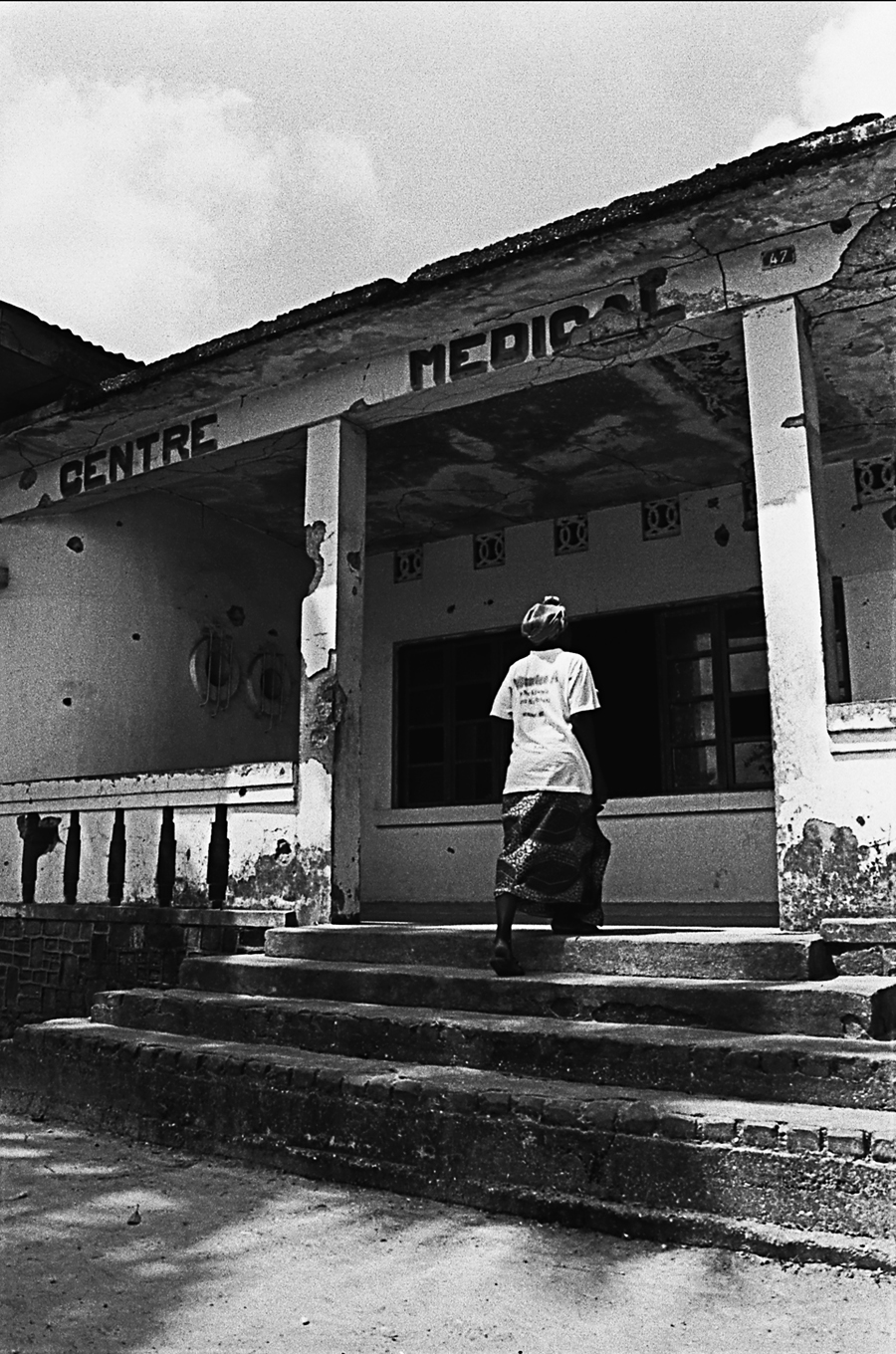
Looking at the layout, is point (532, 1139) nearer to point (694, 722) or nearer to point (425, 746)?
point (694, 722)

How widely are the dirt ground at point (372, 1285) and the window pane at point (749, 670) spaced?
16.0 ft

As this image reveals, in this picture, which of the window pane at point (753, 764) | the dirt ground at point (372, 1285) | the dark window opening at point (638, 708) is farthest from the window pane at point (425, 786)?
the dirt ground at point (372, 1285)

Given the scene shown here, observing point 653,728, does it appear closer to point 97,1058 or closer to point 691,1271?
point 97,1058

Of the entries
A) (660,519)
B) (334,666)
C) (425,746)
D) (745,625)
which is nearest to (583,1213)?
(334,666)

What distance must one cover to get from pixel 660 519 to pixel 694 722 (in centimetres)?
153

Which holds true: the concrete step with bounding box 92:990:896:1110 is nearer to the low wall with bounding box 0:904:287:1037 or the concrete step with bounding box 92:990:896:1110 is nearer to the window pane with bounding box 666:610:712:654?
the low wall with bounding box 0:904:287:1037

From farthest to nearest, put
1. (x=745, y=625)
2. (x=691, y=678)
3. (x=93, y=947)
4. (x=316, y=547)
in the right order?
1. (x=691, y=678)
2. (x=745, y=625)
3. (x=93, y=947)
4. (x=316, y=547)

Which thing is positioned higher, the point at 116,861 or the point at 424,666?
the point at 424,666

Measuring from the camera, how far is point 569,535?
27.9ft

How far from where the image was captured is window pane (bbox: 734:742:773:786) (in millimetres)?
7418

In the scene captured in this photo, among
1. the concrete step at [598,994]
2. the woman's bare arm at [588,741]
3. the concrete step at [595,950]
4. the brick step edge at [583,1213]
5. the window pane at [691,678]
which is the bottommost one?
the brick step edge at [583,1213]

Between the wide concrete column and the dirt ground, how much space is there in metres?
2.38

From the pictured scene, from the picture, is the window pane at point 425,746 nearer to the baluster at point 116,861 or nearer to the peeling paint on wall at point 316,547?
the baluster at point 116,861

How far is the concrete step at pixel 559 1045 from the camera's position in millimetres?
3373
